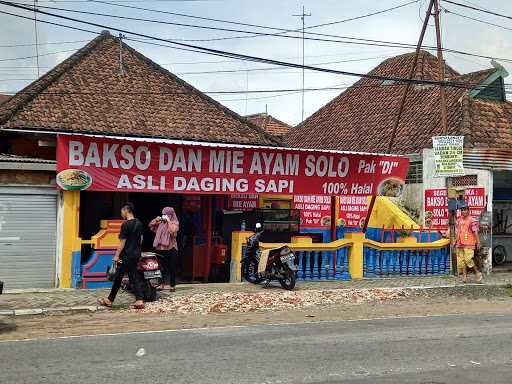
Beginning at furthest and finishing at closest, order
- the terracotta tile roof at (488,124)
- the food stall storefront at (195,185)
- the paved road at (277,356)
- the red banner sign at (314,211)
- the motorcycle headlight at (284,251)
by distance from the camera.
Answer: the terracotta tile roof at (488,124), the red banner sign at (314,211), the motorcycle headlight at (284,251), the food stall storefront at (195,185), the paved road at (277,356)

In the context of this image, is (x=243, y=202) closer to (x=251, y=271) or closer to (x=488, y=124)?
(x=251, y=271)

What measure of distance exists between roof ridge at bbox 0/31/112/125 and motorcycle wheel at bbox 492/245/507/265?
14595mm

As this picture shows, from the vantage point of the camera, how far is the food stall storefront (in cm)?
1336

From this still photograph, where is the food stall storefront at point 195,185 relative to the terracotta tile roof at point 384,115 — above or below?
below

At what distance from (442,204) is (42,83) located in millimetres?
12061

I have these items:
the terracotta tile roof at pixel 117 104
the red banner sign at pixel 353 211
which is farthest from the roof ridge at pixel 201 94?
the red banner sign at pixel 353 211

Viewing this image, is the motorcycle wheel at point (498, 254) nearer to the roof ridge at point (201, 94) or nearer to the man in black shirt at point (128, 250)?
the roof ridge at point (201, 94)

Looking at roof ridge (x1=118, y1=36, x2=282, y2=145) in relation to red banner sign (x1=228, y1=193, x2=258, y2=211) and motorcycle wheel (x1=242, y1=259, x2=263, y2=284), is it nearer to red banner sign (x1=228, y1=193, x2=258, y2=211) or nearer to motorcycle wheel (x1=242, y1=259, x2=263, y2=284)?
red banner sign (x1=228, y1=193, x2=258, y2=211)

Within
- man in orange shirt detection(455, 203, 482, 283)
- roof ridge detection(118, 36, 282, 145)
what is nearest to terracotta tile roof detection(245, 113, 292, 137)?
roof ridge detection(118, 36, 282, 145)

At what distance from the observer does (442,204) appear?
59.3ft

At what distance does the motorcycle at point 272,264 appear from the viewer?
44.8ft

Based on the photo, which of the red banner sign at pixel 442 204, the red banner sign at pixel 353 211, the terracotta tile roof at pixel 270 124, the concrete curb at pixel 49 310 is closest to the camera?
the concrete curb at pixel 49 310

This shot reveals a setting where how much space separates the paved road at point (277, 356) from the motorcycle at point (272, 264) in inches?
145

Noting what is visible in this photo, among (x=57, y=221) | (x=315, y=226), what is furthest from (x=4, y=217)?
(x=315, y=226)
